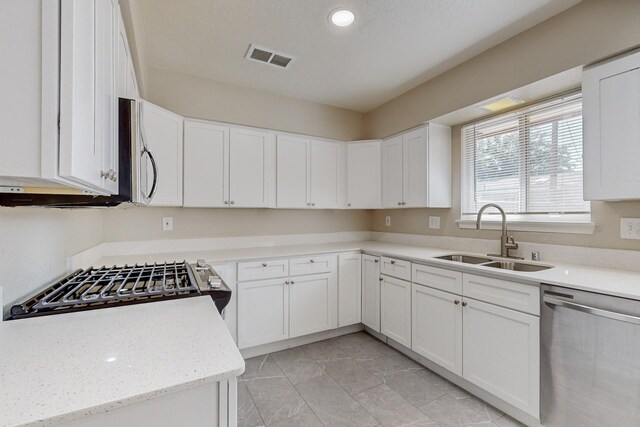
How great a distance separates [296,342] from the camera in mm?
2787

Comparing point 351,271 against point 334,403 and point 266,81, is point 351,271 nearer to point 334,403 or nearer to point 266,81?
point 334,403

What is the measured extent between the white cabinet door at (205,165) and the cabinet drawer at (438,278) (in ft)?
6.01

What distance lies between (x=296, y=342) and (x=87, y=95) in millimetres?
2606

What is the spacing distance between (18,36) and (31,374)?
0.75 meters

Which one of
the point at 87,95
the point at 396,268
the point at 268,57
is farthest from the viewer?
the point at 396,268

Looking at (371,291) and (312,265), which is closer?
(312,265)

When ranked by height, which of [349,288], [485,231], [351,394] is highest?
[485,231]

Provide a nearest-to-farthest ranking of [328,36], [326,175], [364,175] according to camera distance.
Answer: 1. [328,36]
2. [326,175]
3. [364,175]

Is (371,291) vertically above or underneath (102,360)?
underneath

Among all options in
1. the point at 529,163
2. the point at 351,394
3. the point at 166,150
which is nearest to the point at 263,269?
the point at 351,394

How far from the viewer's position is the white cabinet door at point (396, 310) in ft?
8.19

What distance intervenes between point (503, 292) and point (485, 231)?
88 cm

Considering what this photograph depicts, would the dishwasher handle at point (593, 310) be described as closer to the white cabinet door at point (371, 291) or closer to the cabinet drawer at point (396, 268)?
the cabinet drawer at point (396, 268)

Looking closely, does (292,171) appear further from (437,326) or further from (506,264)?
(506,264)
